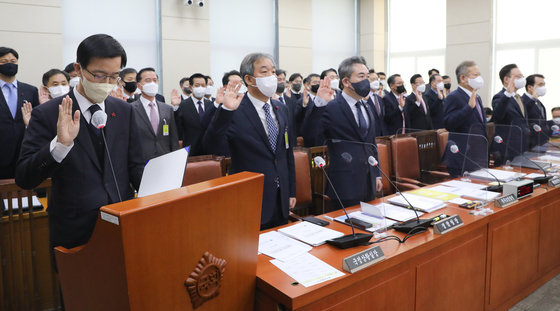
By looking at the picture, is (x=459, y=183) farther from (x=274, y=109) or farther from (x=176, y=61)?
(x=176, y=61)

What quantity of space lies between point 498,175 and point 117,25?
664 cm

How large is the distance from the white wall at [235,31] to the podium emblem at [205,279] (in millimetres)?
7560

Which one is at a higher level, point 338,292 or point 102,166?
point 102,166

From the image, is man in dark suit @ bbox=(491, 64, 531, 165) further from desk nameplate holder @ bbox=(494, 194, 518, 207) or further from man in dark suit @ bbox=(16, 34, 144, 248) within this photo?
man in dark suit @ bbox=(16, 34, 144, 248)

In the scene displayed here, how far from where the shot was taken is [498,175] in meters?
2.94

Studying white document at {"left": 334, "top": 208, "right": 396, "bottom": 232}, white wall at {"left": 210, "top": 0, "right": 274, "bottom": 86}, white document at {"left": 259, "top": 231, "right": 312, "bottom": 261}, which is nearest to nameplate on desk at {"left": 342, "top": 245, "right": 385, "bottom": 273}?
white document at {"left": 259, "top": 231, "right": 312, "bottom": 261}

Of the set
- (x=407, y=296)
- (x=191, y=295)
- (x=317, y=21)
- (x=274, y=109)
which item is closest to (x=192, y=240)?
(x=191, y=295)

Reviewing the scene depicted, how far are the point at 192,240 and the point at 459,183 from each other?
7.45 ft

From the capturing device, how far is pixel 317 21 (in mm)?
10000

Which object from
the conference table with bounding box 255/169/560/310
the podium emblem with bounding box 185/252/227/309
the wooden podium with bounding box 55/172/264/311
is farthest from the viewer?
the conference table with bounding box 255/169/560/310

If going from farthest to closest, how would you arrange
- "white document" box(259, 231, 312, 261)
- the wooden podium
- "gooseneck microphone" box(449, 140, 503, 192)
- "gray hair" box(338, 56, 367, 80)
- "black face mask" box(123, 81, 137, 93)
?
"black face mask" box(123, 81, 137, 93) < "gray hair" box(338, 56, 367, 80) < "gooseneck microphone" box(449, 140, 503, 192) < "white document" box(259, 231, 312, 261) < the wooden podium

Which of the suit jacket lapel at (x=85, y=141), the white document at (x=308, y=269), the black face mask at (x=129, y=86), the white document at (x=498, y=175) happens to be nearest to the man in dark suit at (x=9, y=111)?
the black face mask at (x=129, y=86)

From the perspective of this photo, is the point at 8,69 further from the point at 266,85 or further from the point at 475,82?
A: the point at 475,82

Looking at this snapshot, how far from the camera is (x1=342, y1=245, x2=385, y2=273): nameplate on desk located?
153cm
